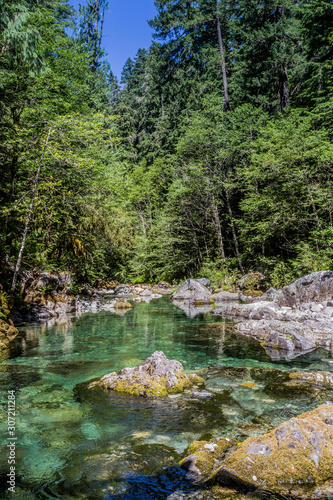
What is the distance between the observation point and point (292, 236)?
1655 centimetres

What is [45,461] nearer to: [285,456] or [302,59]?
[285,456]

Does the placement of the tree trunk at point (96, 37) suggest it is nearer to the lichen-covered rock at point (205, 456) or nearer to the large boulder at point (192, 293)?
the large boulder at point (192, 293)

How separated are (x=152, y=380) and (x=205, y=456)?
1.98 m

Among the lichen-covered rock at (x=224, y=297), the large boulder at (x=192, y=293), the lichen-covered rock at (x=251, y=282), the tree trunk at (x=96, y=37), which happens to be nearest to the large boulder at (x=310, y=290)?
the lichen-covered rock at (x=224, y=297)

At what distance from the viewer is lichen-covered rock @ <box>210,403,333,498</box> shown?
214 cm

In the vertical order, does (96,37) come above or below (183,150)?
above

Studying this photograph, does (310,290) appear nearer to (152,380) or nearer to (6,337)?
(152,380)

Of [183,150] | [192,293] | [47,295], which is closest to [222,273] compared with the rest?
[192,293]

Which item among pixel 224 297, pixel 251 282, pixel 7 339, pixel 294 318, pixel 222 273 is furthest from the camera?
pixel 222 273

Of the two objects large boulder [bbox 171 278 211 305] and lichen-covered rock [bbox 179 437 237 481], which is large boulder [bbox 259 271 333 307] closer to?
large boulder [bbox 171 278 211 305]

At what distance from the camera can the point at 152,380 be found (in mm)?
4473

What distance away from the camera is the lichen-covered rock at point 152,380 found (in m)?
4.32

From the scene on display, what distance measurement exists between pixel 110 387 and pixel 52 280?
8533mm

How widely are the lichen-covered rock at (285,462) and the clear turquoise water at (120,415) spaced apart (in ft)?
1.66
